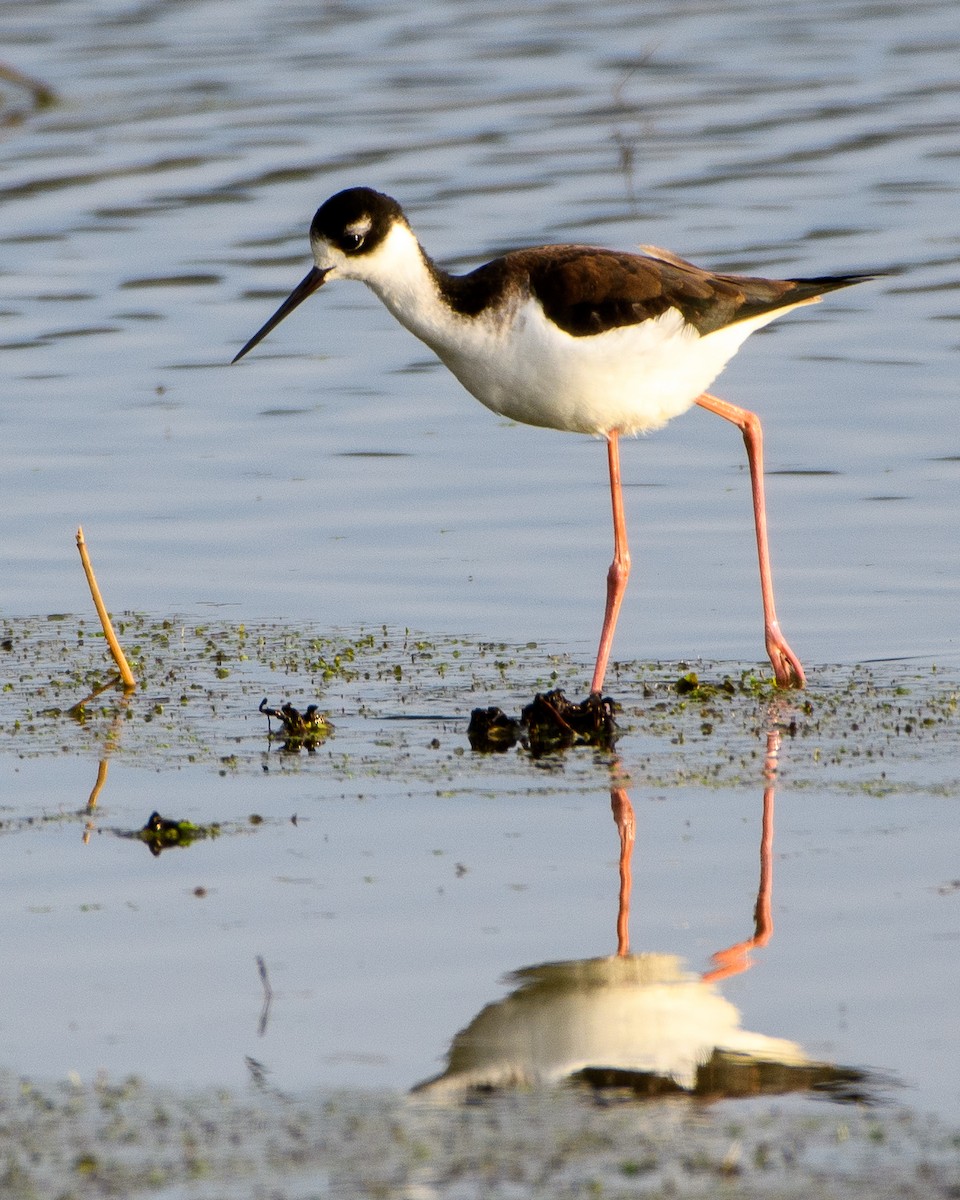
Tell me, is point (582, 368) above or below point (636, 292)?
below

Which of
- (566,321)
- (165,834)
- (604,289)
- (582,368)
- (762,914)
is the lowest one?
(762,914)

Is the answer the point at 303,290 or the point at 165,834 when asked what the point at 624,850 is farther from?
the point at 303,290

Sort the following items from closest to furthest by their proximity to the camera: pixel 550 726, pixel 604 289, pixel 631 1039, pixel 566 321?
pixel 631 1039
pixel 550 726
pixel 566 321
pixel 604 289

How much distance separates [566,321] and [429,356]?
6.02 m

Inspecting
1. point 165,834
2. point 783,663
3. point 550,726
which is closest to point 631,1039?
point 165,834

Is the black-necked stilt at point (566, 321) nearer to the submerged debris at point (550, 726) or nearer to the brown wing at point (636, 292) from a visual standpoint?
the brown wing at point (636, 292)

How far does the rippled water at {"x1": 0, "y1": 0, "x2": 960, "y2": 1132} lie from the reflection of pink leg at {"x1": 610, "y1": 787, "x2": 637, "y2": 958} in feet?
0.21

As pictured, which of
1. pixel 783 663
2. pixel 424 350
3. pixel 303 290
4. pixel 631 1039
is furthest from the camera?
pixel 424 350

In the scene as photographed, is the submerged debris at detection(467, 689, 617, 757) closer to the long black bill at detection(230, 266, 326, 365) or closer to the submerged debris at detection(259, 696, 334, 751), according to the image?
the submerged debris at detection(259, 696, 334, 751)

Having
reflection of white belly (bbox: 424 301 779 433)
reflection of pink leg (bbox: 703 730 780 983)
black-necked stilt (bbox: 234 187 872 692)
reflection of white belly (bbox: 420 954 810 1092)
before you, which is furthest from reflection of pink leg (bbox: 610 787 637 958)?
reflection of white belly (bbox: 424 301 779 433)

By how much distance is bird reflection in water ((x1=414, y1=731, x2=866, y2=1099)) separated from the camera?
5.14 metres

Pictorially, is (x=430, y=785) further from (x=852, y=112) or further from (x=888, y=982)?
(x=852, y=112)

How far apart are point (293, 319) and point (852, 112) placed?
6678 mm

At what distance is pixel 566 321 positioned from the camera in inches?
320
